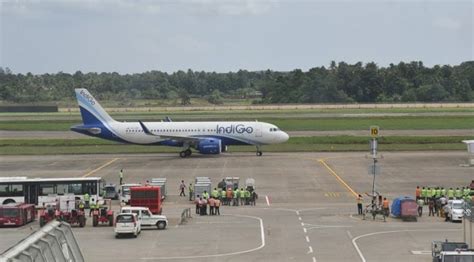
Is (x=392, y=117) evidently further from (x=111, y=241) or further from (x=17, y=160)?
(x=111, y=241)

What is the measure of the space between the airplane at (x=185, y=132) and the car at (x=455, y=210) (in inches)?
1562

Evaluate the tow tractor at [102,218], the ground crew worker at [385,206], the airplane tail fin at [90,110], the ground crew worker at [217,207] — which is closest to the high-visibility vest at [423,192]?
the ground crew worker at [385,206]

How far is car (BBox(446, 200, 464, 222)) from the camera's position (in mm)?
40997

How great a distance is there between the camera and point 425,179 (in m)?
59.7

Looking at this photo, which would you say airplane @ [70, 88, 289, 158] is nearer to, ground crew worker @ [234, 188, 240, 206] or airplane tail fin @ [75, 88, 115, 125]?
airplane tail fin @ [75, 88, 115, 125]

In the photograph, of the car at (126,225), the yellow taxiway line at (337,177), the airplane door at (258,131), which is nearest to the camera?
the car at (126,225)

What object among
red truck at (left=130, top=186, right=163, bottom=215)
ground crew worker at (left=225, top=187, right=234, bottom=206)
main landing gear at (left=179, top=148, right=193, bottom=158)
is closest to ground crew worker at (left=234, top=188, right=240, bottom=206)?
ground crew worker at (left=225, top=187, right=234, bottom=206)

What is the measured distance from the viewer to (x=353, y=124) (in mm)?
133250

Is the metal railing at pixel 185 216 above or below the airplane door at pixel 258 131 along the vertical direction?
below

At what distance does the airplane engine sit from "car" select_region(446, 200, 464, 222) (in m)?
41.3

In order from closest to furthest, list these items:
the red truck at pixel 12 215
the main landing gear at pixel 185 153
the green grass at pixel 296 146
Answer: the red truck at pixel 12 215 < the main landing gear at pixel 185 153 < the green grass at pixel 296 146

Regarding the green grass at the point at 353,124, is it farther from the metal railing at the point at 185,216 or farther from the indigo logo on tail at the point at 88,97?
the metal railing at the point at 185,216

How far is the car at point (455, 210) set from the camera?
41.0m

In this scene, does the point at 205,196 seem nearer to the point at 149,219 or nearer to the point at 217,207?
the point at 217,207
